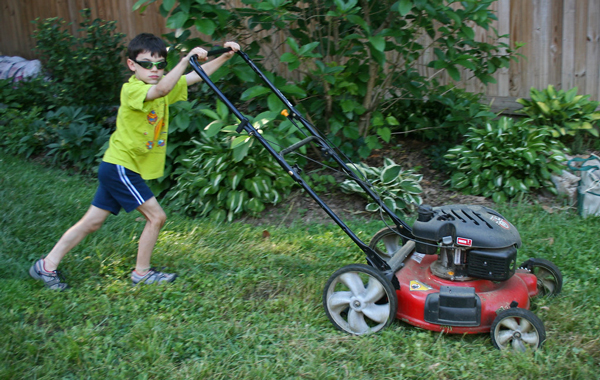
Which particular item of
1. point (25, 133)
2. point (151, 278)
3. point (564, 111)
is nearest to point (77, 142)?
point (25, 133)

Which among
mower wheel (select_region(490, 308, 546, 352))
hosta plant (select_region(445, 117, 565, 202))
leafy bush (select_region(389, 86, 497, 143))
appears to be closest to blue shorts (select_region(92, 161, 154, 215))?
mower wheel (select_region(490, 308, 546, 352))

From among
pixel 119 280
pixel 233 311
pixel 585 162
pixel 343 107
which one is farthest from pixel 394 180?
pixel 119 280

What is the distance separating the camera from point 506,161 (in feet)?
15.9

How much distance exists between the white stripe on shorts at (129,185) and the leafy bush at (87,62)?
3621mm

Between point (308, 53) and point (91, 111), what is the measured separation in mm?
3316

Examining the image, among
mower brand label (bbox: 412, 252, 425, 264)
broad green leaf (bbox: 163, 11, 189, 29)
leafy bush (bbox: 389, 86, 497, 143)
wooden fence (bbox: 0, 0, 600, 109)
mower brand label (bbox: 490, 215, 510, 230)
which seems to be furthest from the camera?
wooden fence (bbox: 0, 0, 600, 109)

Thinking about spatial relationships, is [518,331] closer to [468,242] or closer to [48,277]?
[468,242]

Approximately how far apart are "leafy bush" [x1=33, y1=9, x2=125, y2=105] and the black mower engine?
496 centimetres

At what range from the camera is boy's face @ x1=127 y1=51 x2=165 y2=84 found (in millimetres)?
3232

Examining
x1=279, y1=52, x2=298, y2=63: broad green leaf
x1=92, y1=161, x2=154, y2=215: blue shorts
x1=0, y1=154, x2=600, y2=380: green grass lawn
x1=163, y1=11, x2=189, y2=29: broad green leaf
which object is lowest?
x1=0, y1=154, x2=600, y2=380: green grass lawn

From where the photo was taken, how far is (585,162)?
4.79 meters

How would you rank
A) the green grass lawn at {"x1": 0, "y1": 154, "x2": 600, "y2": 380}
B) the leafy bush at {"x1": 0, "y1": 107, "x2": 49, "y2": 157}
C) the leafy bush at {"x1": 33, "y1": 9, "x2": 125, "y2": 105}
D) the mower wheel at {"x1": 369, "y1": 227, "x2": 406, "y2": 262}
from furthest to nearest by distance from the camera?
the leafy bush at {"x1": 33, "y1": 9, "x2": 125, "y2": 105}
the leafy bush at {"x1": 0, "y1": 107, "x2": 49, "y2": 157}
the mower wheel at {"x1": 369, "y1": 227, "x2": 406, "y2": 262}
the green grass lawn at {"x1": 0, "y1": 154, "x2": 600, "y2": 380}

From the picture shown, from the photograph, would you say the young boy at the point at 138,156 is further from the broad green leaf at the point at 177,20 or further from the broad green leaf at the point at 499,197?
the broad green leaf at the point at 499,197

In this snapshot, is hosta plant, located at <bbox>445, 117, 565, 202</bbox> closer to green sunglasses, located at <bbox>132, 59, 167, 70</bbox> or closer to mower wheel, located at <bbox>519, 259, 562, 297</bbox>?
mower wheel, located at <bbox>519, 259, 562, 297</bbox>
